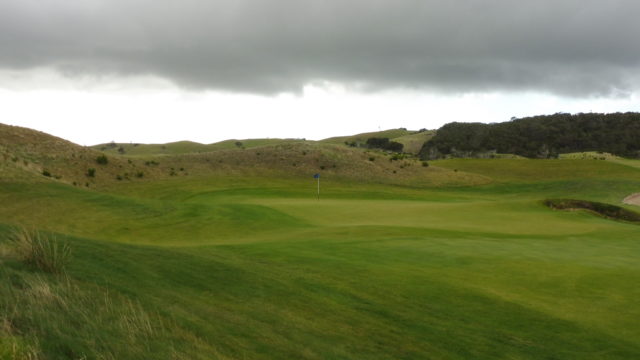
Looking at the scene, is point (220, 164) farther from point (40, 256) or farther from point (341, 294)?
point (40, 256)

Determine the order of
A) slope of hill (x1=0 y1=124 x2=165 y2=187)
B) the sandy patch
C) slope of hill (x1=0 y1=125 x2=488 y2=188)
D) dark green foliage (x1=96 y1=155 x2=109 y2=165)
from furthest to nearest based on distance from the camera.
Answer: dark green foliage (x1=96 y1=155 x2=109 y2=165) → slope of hill (x1=0 y1=125 x2=488 y2=188) → slope of hill (x1=0 y1=124 x2=165 y2=187) → the sandy patch

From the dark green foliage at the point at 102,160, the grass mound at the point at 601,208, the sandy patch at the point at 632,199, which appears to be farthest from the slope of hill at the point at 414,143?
the grass mound at the point at 601,208

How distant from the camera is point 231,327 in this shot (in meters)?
7.80

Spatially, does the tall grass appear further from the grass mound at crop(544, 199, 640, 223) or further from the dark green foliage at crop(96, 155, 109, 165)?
the dark green foliage at crop(96, 155, 109, 165)

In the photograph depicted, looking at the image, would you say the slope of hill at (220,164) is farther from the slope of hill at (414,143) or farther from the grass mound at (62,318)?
the slope of hill at (414,143)

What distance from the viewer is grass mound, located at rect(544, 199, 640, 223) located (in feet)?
96.5

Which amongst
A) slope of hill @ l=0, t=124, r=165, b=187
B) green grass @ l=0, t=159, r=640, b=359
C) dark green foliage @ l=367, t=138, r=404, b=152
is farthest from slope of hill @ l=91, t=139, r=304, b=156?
green grass @ l=0, t=159, r=640, b=359

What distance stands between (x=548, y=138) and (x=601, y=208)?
108 m

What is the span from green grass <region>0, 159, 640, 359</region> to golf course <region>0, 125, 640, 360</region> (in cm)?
4

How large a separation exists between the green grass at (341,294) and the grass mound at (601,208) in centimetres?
615

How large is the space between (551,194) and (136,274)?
50184mm

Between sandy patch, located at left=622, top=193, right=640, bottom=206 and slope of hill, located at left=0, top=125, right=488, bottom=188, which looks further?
slope of hill, located at left=0, top=125, right=488, bottom=188

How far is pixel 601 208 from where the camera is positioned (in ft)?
99.0

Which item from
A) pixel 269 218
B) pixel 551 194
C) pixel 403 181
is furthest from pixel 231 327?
pixel 403 181
